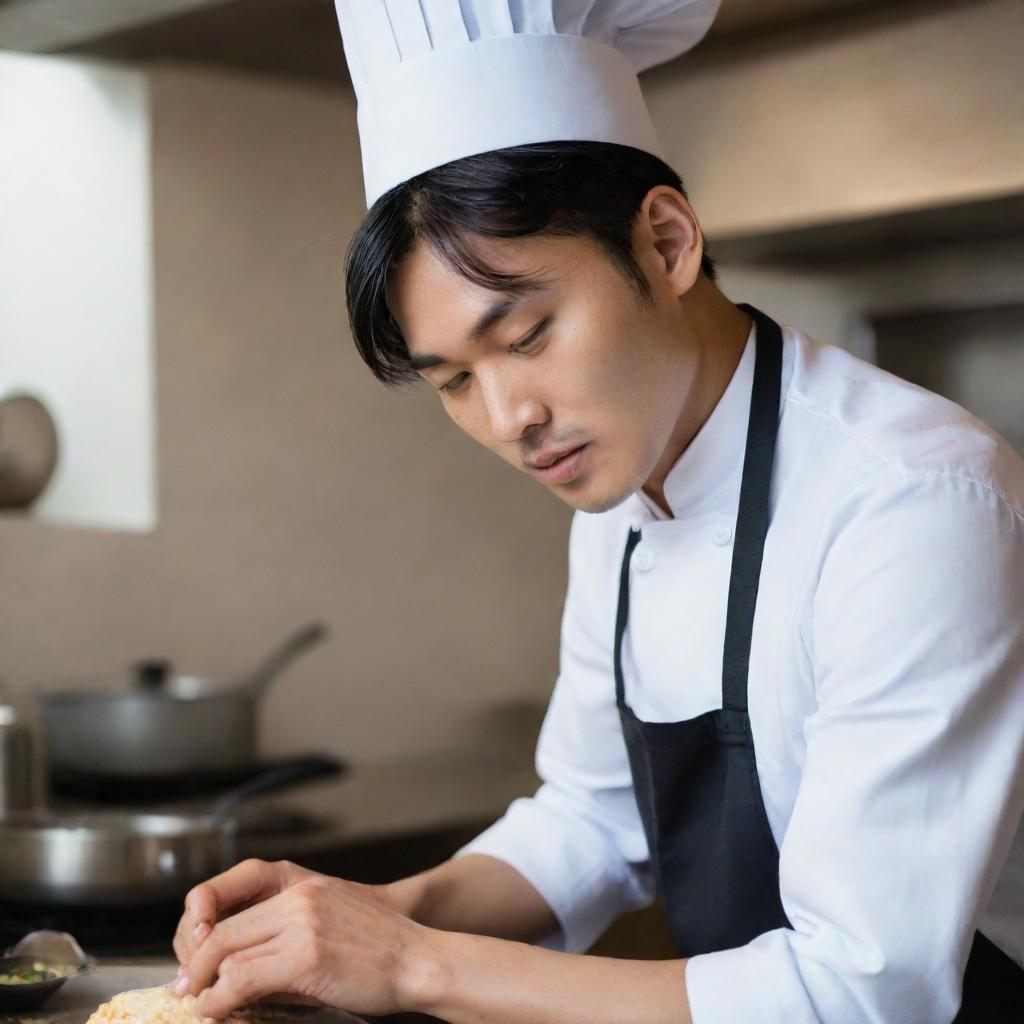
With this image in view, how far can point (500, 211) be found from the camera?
1114mm

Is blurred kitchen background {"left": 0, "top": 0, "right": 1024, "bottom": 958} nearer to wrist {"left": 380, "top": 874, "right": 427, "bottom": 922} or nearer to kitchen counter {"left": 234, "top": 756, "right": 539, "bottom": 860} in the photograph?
kitchen counter {"left": 234, "top": 756, "right": 539, "bottom": 860}

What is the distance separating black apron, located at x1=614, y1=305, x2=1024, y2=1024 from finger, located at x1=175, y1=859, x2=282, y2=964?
1.19 ft

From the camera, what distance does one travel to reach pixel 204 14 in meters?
2.36

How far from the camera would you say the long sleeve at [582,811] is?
1.47 m

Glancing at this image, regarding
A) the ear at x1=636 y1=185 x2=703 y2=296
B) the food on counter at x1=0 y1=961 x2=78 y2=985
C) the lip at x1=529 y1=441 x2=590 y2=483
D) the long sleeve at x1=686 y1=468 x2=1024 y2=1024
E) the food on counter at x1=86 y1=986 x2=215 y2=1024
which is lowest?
the food on counter at x1=0 y1=961 x2=78 y2=985

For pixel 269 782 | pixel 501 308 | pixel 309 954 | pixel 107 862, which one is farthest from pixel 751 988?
pixel 269 782

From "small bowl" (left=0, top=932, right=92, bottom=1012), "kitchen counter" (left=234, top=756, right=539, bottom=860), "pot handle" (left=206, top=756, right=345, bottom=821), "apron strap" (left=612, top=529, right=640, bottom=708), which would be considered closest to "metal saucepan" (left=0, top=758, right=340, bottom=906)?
"pot handle" (left=206, top=756, right=345, bottom=821)

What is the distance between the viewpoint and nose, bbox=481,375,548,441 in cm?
111

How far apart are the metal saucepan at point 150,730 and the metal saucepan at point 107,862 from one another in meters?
0.48

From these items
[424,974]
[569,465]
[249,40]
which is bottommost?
[424,974]

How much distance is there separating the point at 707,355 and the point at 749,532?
0.56 feet

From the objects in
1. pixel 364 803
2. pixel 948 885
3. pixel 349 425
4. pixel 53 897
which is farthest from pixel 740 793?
pixel 349 425

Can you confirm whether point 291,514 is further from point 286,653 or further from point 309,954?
point 309,954

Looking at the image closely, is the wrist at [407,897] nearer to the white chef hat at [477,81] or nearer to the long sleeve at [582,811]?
the long sleeve at [582,811]
